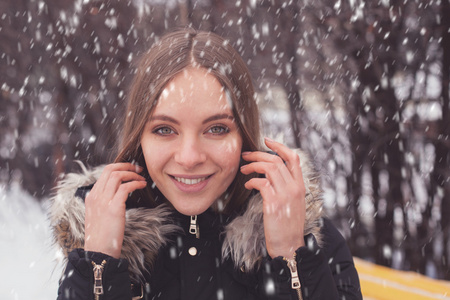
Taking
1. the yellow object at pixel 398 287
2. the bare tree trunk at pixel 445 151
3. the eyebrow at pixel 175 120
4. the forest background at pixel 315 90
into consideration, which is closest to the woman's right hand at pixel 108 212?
the eyebrow at pixel 175 120

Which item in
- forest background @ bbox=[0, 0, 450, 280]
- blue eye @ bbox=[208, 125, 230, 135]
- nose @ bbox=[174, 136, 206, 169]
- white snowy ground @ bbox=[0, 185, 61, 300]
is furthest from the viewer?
white snowy ground @ bbox=[0, 185, 61, 300]

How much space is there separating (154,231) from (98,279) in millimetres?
320

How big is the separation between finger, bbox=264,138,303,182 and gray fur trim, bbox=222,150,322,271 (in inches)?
8.1

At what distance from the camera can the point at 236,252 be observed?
183 centimetres

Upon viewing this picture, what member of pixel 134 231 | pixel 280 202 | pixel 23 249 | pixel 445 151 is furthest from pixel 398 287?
pixel 23 249

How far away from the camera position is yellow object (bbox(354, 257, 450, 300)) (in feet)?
9.52

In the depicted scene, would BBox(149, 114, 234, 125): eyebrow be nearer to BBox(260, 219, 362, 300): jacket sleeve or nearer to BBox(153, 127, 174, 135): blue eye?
BBox(153, 127, 174, 135): blue eye

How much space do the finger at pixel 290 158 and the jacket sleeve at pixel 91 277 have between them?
789 mm

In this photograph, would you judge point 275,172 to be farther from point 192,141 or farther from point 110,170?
point 110,170

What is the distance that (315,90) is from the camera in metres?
4.58

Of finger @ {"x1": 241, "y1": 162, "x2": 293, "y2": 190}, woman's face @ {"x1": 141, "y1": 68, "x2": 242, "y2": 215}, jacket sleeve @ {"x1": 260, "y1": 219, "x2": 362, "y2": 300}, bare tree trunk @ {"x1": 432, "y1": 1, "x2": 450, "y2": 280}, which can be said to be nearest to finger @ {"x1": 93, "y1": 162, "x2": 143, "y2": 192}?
woman's face @ {"x1": 141, "y1": 68, "x2": 242, "y2": 215}

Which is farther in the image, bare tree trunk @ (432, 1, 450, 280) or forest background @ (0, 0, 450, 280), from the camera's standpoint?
forest background @ (0, 0, 450, 280)

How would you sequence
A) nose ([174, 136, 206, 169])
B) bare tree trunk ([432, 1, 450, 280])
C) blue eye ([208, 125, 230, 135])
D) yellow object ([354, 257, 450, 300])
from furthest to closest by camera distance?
bare tree trunk ([432, 1, 450, 280])
yellow object ([354, 257, 450, 300])
blue eye ([208, 125, 230, 135])
nose ([174, 136, 206, 169])

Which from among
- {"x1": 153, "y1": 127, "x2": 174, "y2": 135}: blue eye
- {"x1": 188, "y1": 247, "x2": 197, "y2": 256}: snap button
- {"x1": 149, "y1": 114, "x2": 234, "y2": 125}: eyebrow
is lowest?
{"x1": 188, "y1": 247, "x2": 197, "y2": 256}: snap button
